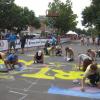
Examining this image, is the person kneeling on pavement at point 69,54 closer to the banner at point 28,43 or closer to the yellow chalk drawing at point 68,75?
the yellow chalk drawing at point 68,75

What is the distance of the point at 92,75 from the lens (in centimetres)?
1392

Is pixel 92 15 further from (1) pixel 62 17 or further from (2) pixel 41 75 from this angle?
(2) pixel 41 75

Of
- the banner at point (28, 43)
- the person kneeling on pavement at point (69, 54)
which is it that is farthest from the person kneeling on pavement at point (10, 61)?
the banner at point (28, 43)

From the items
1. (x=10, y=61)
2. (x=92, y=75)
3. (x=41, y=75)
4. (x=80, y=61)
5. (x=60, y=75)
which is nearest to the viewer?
(x=92, y=75)

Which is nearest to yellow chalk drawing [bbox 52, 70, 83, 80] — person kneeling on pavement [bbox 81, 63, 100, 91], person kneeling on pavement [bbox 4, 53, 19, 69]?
person kneeling on pavement [bbox 4, 53, 19, 69]

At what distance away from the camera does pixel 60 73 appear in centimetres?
1870

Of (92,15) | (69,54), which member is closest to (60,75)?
(69,54)

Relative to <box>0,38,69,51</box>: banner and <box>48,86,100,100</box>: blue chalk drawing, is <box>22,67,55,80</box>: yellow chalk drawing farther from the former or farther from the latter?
<box>0,38,69,51</box>: banner

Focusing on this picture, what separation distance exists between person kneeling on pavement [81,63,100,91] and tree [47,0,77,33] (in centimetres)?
6610

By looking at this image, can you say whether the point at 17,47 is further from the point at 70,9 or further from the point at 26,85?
the point at 70,9

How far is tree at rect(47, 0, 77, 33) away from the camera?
81938mm

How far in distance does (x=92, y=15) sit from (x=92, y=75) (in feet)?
211

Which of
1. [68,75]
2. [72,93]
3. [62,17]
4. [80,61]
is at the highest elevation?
[62,17]

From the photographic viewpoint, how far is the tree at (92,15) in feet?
236
